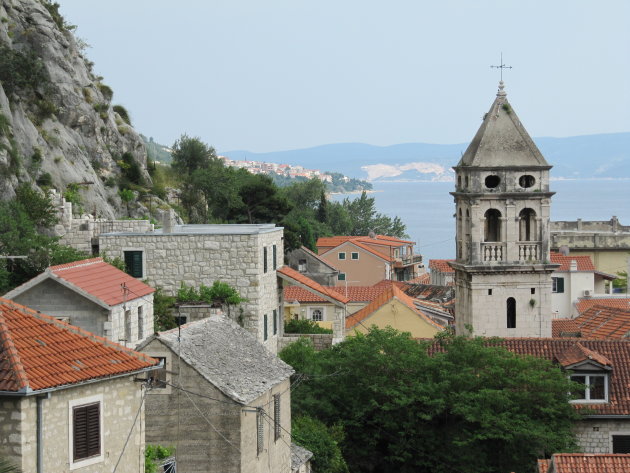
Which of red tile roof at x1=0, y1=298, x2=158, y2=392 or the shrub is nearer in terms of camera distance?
red tile roof at x1=0, y1=298, x2=158, y2=392

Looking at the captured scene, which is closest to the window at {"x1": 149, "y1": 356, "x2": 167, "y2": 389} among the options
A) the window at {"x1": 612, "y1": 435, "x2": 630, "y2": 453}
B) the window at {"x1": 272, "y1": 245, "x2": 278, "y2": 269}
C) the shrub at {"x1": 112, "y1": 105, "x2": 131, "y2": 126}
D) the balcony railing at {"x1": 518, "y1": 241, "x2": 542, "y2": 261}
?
the window at {"x1": 612, "y1": 435, "x2": 630, "y2": 453}

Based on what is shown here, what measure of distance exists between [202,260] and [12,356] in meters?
24.0

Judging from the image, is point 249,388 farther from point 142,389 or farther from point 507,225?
point 507,225

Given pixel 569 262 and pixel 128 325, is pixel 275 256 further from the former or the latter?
pixel 569 262

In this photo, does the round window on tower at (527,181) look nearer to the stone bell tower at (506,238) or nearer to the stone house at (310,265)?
the stone bell tower at (506,238)

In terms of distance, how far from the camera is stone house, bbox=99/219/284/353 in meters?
40.8

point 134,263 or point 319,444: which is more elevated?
point 134,263

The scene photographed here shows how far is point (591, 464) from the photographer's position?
24641mm

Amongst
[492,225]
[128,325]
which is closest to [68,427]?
[128,325]

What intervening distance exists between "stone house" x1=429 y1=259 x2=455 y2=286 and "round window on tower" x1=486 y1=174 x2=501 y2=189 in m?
45.8

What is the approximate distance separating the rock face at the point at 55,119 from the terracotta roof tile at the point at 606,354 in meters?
19.5

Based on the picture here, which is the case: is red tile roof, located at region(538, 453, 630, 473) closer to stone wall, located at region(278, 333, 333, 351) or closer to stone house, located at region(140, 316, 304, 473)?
stone house, located at region(140, 316, 304, 473)

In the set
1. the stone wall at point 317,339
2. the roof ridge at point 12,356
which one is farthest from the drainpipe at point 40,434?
the stone wall at point 317,339

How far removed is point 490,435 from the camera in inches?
1389
